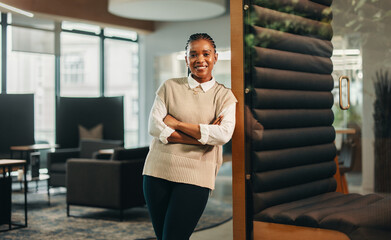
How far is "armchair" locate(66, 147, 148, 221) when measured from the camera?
5.42m

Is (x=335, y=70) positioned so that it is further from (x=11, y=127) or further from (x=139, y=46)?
(x=139, y=46)

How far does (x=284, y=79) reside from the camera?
2.75 m

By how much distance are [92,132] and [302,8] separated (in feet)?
20.6

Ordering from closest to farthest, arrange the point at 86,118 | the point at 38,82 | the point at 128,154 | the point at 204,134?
the point at 204,134, the point at 128,154, the point at 86,118, the point at 38,82

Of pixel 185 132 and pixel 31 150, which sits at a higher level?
pixel 185 132

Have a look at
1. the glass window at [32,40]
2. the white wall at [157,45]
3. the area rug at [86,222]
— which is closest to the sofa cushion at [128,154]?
the area rug at [86,222]

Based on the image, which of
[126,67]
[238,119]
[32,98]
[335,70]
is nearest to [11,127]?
[32,98]

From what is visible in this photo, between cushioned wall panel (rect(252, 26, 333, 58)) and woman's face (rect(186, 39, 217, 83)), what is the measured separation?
0.39m

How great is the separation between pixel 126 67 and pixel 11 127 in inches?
145

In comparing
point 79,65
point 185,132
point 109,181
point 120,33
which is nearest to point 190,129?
point 185,132

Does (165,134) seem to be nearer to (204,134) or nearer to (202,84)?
(204,134)

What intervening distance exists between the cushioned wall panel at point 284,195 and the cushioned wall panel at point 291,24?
832 mm

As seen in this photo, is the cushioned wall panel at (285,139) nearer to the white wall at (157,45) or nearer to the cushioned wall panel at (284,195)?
the cushioned wall panel at (284,195)

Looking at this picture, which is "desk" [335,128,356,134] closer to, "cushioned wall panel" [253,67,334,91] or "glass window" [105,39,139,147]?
"cushioned wall panel" [253,67,334,91]
